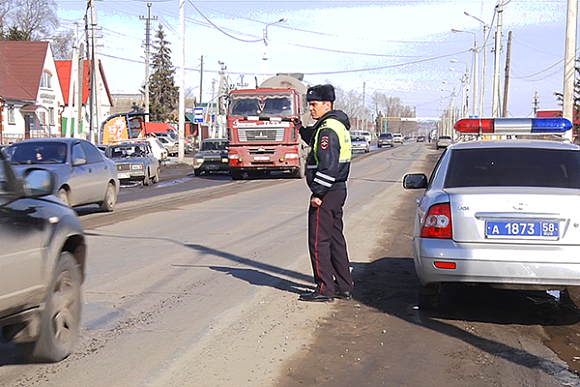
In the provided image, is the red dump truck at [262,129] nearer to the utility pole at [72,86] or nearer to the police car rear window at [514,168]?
the police car rear window at [514,168]

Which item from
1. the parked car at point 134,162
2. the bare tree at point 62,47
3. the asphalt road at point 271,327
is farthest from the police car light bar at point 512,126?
the bare tree at point 62,47

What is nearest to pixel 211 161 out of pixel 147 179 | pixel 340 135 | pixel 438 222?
pixel 147 179

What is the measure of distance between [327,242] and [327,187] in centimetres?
56

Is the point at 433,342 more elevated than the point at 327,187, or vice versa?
the point at 327,187

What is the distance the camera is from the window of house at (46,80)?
6166 cm

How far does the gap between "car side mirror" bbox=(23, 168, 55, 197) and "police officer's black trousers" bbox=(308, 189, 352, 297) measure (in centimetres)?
282

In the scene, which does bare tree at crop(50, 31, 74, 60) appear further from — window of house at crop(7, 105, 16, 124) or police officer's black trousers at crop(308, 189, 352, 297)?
police officer's black trousers at crop(308, 189, 352, 297)

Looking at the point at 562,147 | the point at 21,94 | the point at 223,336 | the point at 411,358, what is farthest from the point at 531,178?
the point at 21,94

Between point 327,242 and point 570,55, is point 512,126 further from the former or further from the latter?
point 570,55

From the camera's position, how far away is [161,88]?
310ft

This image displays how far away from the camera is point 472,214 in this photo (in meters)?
6.49

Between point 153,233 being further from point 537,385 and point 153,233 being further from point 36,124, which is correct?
point 36,124

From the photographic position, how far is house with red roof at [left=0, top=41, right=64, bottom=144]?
55747mm

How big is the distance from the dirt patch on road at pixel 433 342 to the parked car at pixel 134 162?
18.2 m
